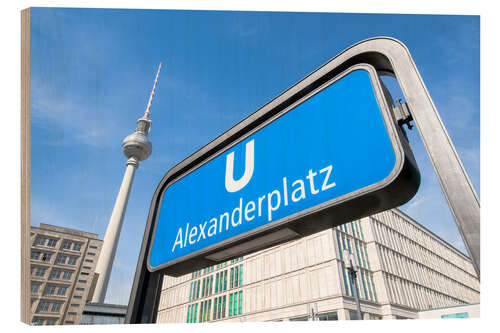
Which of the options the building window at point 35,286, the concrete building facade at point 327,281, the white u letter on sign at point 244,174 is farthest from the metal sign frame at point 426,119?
the building window at point 35,286

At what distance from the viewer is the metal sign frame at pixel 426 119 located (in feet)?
2.21

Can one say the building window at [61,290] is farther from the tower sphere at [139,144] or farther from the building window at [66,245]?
the tower sphere at [139,144]

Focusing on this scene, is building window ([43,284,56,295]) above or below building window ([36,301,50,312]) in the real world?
above

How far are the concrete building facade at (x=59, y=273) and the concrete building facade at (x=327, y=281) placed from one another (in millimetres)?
27532

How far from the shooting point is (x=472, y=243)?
2.18 ft

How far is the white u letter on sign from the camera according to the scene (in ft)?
4.49

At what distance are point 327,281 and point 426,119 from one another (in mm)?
36728

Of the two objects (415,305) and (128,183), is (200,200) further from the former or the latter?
Answer: (128,183)

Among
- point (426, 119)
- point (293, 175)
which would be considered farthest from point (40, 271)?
point (426, 119)

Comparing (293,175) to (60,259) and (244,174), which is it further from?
(60,259)

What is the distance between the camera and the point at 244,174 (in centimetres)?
140

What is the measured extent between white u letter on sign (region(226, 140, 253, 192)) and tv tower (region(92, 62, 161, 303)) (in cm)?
5714

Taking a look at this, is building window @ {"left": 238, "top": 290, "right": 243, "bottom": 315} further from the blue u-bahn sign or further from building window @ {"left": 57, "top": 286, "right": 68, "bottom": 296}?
building window @ {"left": 57, "top": 286, "right": 68, "bottom": 296}

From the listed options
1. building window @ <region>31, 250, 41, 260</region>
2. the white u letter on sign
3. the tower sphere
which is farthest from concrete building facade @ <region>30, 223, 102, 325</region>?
the white u letter on sign
